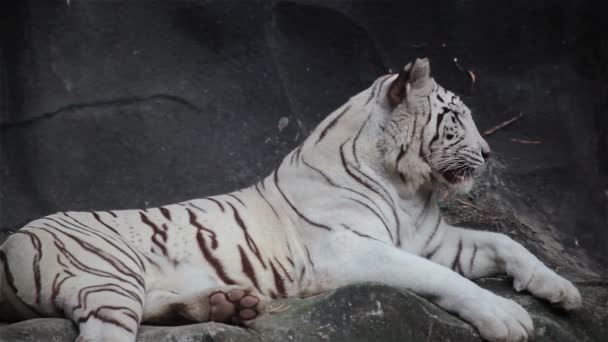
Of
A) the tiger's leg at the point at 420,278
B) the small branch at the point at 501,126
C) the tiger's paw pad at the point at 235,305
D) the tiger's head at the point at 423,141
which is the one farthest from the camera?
the small branch at the point at 501,126

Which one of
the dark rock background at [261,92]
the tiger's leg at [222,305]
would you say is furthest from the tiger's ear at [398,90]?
the dark rock background at [261,92]

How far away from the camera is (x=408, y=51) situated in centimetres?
613

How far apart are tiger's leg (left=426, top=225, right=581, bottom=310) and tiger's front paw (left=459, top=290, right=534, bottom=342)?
320mm

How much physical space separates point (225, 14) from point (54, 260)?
9.58 ft

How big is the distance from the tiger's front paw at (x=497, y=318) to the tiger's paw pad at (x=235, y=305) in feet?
2.67

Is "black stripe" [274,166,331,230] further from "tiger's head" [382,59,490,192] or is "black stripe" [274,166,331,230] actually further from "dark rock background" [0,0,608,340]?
"dark rock background" [0,0,608,340]

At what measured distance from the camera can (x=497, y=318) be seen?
3.33m

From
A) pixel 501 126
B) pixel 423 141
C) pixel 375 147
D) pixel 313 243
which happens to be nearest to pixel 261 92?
pixel 501 126

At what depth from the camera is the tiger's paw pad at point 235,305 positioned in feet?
10.2

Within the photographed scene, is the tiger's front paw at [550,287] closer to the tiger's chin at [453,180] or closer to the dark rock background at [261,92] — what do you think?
the tiger's chin at [453,180]

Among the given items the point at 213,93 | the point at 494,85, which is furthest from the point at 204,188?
the point at 494,85

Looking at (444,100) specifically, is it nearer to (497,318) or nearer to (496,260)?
(496,260)

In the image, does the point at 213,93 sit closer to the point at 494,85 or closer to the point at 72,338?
the point at 494,85

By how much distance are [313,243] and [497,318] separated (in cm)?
84
